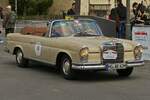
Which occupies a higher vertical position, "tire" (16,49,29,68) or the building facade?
the building facade

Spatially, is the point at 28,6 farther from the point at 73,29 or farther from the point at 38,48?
the point at 73,29

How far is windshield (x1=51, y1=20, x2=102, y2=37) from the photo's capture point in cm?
1309

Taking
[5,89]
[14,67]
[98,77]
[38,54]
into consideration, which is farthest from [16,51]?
[5,89]

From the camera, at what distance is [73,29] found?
519 inches

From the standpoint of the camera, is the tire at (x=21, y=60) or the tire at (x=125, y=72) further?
the tire at (x=21, y=60)

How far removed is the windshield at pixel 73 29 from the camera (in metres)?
13.1

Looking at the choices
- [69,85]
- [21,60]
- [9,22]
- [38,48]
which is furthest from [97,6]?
[69,85]

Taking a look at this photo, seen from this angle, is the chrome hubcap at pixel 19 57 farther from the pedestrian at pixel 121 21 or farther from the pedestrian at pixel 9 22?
the pedestrian at pixel 9 22

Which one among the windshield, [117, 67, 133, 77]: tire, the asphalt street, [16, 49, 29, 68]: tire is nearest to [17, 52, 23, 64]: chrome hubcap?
[16, 49, 29, 68]: tire

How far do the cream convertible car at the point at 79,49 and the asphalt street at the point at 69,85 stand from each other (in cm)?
36

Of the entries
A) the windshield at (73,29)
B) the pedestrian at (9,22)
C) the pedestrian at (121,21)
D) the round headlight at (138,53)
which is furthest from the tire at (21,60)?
the pedestrian at (9,22)

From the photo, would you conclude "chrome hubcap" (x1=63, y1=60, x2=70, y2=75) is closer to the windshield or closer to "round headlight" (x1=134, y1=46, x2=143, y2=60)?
the windshield

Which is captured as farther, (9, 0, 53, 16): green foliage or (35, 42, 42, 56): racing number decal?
(9, 0, 53, 16): green foliage

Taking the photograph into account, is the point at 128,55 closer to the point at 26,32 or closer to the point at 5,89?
the point at 5,89
